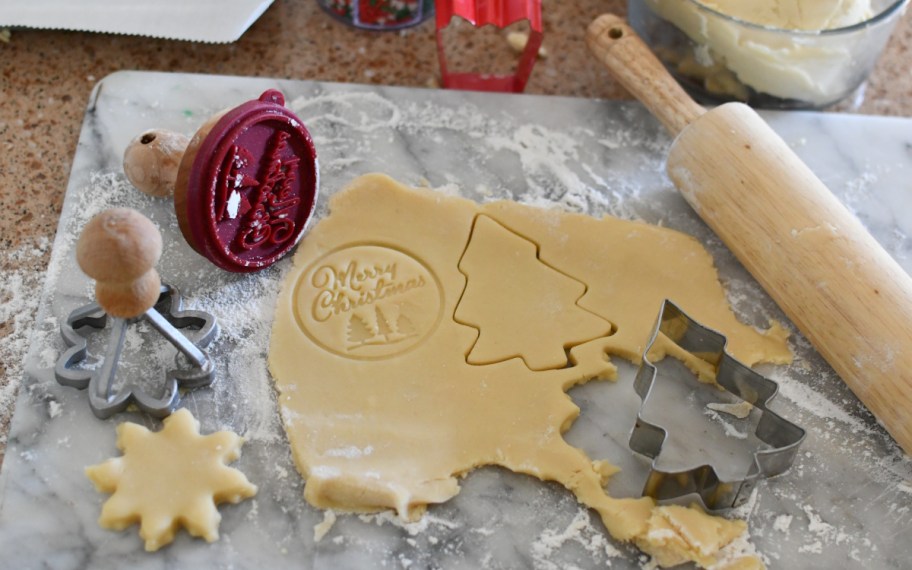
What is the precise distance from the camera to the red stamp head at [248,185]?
118 centimetres

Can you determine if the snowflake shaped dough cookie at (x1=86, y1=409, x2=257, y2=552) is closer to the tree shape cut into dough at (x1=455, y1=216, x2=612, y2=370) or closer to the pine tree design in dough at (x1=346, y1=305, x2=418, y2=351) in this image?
the pine tree design in dough at (x1=346, y1=305, x2=418, y2=351)

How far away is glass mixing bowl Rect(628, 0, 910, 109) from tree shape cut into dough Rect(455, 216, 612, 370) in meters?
0.47

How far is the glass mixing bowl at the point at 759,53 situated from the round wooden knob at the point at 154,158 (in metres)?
0.80

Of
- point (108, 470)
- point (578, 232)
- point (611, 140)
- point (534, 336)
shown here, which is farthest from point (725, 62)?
point (108, 470)

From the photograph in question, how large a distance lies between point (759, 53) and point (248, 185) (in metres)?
0.81

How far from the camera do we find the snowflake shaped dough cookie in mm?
1075

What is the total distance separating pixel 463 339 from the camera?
1250 millimetres

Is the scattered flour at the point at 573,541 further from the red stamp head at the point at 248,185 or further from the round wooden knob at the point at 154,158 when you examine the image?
the round wooden knob at the point at 154,158

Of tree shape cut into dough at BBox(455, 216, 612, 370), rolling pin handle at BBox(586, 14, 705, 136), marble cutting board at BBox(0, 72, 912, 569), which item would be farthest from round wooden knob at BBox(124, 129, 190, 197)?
rolling pin handle at BBox(586, 14, 705, 136)

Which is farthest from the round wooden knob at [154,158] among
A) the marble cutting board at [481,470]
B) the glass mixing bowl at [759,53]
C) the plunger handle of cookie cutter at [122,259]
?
the glass mixing bowl at [759,53]

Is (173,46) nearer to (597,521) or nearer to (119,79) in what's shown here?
(119,79)

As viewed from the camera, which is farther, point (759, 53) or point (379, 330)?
point (759, 53)

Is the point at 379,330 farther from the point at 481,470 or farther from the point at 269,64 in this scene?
the point at 269,64

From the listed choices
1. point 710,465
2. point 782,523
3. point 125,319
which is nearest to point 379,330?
point 125,319
